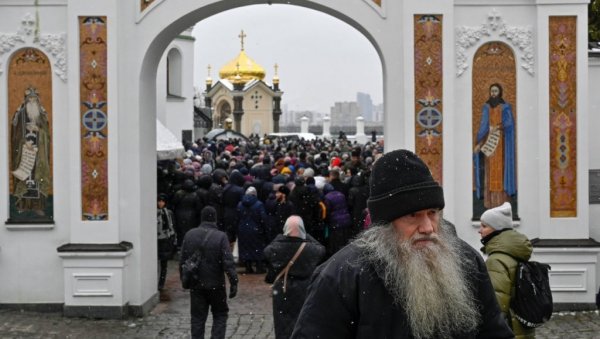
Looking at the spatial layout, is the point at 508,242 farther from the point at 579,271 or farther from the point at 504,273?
the point at 579,271

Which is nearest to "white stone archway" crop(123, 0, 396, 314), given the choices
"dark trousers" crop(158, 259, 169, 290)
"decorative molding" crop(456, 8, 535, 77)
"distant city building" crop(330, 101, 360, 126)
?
"decorative molding" crop(456, 8, 535, 77)

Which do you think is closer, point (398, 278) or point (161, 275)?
point (398, 278)

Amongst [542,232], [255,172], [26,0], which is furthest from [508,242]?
[255,172]

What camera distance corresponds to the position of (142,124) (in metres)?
12.3

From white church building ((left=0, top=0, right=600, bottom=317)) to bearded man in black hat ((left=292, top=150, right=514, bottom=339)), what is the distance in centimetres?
832

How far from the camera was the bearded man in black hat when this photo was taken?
3.45 meters

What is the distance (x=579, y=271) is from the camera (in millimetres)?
11852

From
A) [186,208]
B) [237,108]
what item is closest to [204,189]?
[186,208]

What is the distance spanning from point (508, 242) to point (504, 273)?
0.74 ft

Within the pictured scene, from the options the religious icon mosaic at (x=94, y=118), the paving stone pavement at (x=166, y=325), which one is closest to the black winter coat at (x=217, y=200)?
the paving stone pavement at (x=166, y=325)

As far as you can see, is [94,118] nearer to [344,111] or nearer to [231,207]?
[231,207]

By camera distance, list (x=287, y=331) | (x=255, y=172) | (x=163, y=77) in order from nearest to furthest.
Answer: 1. (x=287, y=331)
2. (x=255, y=172)
3. (x=163, y=77)

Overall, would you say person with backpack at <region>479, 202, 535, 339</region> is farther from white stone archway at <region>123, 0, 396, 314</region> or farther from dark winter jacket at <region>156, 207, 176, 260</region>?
dark winter jacket at <region>156, 207, 176, 260</region>

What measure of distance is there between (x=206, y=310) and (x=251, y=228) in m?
5.83
